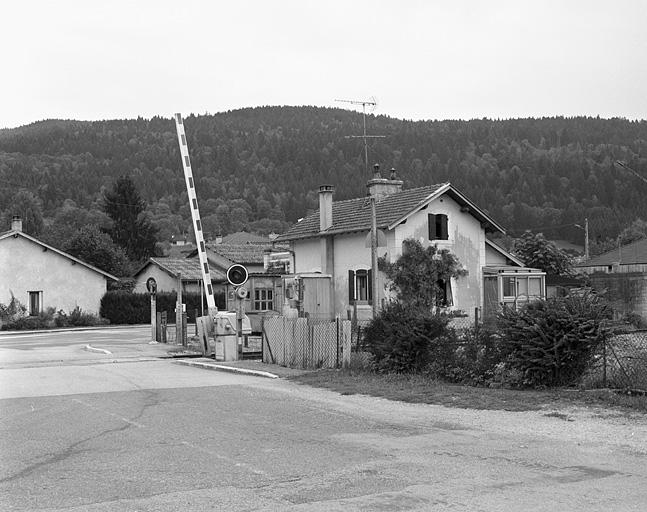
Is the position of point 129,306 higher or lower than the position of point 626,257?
lower

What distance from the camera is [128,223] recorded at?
9744cm

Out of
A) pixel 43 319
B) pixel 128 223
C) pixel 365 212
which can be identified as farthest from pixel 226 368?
pixel 128 223

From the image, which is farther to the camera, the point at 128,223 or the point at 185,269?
the point at 128,223

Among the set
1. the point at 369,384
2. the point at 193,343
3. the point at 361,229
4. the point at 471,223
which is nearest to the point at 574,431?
the point at 369,384

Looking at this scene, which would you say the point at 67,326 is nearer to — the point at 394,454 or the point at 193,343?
the point at 193,343

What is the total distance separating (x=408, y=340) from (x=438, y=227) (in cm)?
2158

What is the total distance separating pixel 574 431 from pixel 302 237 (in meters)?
30.0

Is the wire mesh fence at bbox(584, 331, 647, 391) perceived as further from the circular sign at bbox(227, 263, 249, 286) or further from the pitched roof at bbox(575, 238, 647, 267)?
the pitched roof at bbox(575, 238, 647, 267)

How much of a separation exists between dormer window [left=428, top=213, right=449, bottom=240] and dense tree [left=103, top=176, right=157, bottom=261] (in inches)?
2516

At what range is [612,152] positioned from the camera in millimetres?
116938

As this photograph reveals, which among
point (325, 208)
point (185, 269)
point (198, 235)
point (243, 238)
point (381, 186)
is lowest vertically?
point (198, 235)

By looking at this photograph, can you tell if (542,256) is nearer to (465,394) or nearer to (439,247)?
(439,247)

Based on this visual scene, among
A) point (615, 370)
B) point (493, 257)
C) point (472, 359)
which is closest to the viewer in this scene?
point (615, 370)

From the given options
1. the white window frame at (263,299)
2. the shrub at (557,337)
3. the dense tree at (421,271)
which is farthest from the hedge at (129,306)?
the shrub at (557,337)
